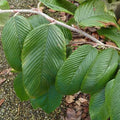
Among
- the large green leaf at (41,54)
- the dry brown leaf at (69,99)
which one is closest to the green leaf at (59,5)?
the large green leaf at (41,54)

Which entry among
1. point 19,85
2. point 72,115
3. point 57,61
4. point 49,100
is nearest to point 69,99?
point 72,115

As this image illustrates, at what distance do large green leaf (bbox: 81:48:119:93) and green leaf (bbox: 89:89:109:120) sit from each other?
12 centimetres

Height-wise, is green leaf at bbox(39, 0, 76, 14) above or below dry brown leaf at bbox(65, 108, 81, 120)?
→ above

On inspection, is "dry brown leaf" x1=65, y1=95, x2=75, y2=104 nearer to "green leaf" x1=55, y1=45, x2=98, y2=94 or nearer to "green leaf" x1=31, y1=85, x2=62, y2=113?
"green leaf" x1=31, y1=85, x2=62, y2=113

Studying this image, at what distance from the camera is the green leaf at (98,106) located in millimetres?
862

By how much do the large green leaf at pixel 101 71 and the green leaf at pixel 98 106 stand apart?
12 cm

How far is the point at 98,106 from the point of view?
90 cm

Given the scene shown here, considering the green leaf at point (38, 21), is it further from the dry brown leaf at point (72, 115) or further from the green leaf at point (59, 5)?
the dry brown leaf at point (72, 115)

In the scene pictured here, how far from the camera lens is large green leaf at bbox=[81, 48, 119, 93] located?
742mm

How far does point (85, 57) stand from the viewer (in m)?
0.76

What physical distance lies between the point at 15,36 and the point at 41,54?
0.47 feet

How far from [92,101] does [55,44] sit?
0.37 m

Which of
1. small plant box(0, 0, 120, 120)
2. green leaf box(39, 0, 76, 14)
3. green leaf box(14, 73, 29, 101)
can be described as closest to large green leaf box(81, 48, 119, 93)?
small plant box(0, 0, 120, 120)

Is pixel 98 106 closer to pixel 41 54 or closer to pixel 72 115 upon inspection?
pixel 41 54
